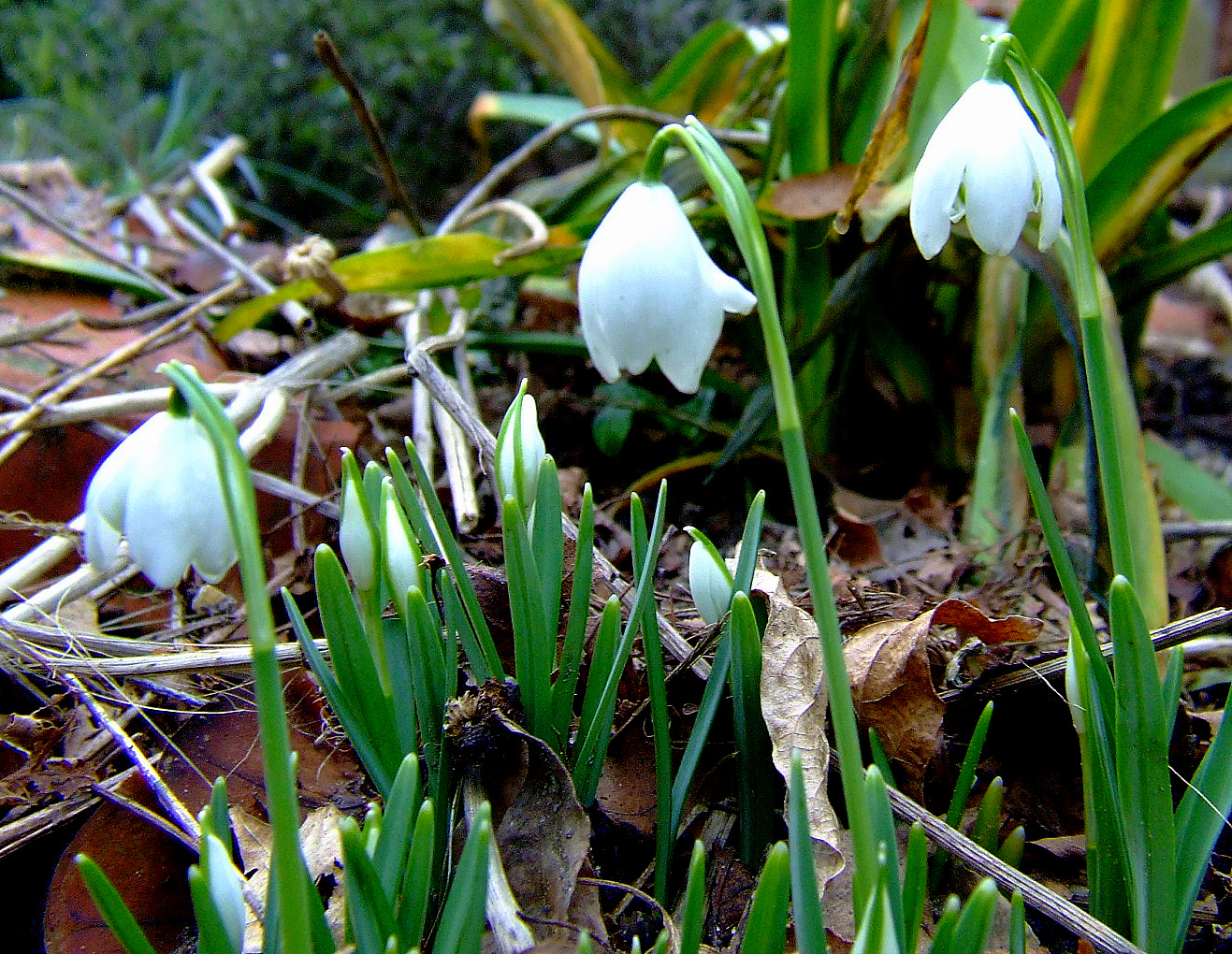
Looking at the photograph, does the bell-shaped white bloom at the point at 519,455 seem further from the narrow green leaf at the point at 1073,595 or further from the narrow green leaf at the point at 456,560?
the narrow green leaf at the point at 1073,595

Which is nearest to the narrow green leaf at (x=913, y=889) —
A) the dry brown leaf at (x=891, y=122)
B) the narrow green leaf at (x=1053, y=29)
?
the dry brown leaf at (x=891, y=122)

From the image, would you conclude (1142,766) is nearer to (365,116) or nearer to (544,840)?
(544,840)

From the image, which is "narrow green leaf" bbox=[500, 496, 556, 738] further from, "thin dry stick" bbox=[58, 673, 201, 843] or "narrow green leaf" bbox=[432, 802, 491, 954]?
"thin dry stick" bbox=[58, 673, 201, 843]

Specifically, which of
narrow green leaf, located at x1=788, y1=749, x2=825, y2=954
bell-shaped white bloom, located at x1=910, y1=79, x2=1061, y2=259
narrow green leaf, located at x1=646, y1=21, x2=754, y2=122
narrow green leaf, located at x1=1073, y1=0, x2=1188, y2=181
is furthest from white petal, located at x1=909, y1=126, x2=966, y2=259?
narrow green leaf, located at x1=646, y1=21, x2=754, y2=122

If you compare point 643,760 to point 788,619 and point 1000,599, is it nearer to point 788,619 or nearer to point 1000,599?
point 788,619

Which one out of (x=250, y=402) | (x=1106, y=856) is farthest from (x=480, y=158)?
(x=1106, y=856)

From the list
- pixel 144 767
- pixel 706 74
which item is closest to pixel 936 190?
pixel 144 767

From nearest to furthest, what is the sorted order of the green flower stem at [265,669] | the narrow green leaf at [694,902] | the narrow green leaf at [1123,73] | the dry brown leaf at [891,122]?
the green flower stem at [265,669], the narrow green leaf at [694,902], the dry brown leaf at [891,122], the narrow green leaf at [1123,73]
